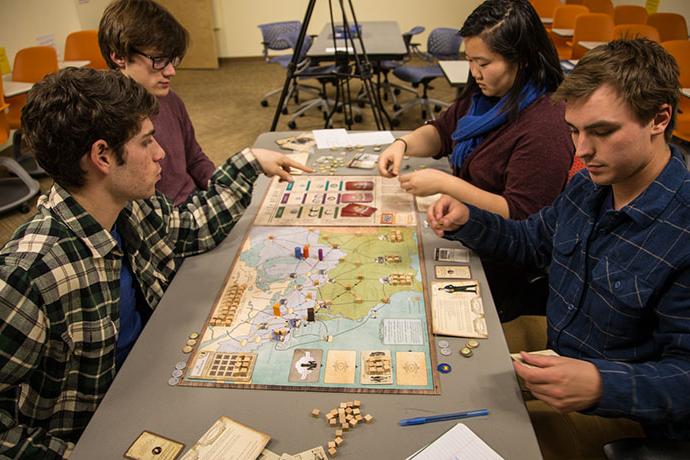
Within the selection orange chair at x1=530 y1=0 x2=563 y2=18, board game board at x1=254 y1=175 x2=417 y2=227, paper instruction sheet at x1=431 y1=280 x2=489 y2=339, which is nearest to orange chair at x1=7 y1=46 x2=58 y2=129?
board game board at x1=254 y1=175 x2=417 y2=227

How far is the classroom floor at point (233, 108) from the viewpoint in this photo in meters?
4.57

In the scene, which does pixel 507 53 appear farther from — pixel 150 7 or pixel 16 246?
pixel 16 246

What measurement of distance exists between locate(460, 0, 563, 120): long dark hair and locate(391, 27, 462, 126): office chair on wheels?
3232 mm

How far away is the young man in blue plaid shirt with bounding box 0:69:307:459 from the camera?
104 centimetres

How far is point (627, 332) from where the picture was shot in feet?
3.82

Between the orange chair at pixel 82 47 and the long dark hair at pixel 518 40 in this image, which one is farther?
the orange chair at pixel 82 47

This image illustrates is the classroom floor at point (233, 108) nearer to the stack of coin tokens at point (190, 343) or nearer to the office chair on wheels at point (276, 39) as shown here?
the office chair on wheels at point (276, 39)

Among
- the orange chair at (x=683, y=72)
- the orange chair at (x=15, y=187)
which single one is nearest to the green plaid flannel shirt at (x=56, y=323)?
the orange chair at (x=15, y=187)

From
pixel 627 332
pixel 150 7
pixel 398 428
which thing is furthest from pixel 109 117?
pixel 627 332

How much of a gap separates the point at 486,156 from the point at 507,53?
0.33m

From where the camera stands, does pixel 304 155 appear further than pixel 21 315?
Yes

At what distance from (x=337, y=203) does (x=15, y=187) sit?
3.13 metres

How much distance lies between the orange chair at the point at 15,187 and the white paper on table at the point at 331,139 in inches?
90.4

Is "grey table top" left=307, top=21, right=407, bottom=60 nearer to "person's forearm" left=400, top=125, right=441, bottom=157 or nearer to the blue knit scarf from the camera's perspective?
"person's forearm" left=400, top=125, right=441, bottom=157
